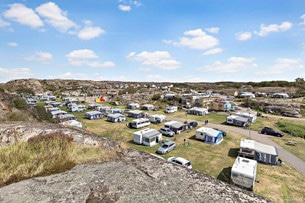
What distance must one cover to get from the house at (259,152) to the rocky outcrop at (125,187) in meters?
23.5

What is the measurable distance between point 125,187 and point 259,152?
25362mm

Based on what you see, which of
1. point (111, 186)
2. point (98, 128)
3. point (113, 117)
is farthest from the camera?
point (113, 117)

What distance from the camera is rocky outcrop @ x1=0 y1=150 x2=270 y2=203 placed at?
14.5 feet

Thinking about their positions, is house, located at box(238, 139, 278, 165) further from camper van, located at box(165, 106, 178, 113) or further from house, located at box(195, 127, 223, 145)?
camper van, located at box(165, 106, 178, 113)

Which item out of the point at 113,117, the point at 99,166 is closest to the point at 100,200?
the point at 99,166

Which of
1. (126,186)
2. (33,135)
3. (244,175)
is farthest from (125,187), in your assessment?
(244,175)

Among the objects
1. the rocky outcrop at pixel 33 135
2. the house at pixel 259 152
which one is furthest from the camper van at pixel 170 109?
the rocky outcrop at pixel 33 135

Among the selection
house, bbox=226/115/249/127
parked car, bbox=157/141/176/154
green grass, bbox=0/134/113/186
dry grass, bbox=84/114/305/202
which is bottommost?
dry grass, bbox=84/114/305/202

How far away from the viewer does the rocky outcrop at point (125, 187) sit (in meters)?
4.42

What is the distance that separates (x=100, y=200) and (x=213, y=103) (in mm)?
60523

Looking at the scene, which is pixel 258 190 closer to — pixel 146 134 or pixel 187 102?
pixel 146 134

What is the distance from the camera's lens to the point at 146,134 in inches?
1198

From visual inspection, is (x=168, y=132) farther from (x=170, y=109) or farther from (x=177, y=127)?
(x=170, y=109)

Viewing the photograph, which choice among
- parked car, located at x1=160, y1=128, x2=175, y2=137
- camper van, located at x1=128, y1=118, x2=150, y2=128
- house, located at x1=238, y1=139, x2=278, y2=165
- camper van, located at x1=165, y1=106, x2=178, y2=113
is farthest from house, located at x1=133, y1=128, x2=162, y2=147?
camper van, located at x1=165, y1=106, x2=178, y2=113
